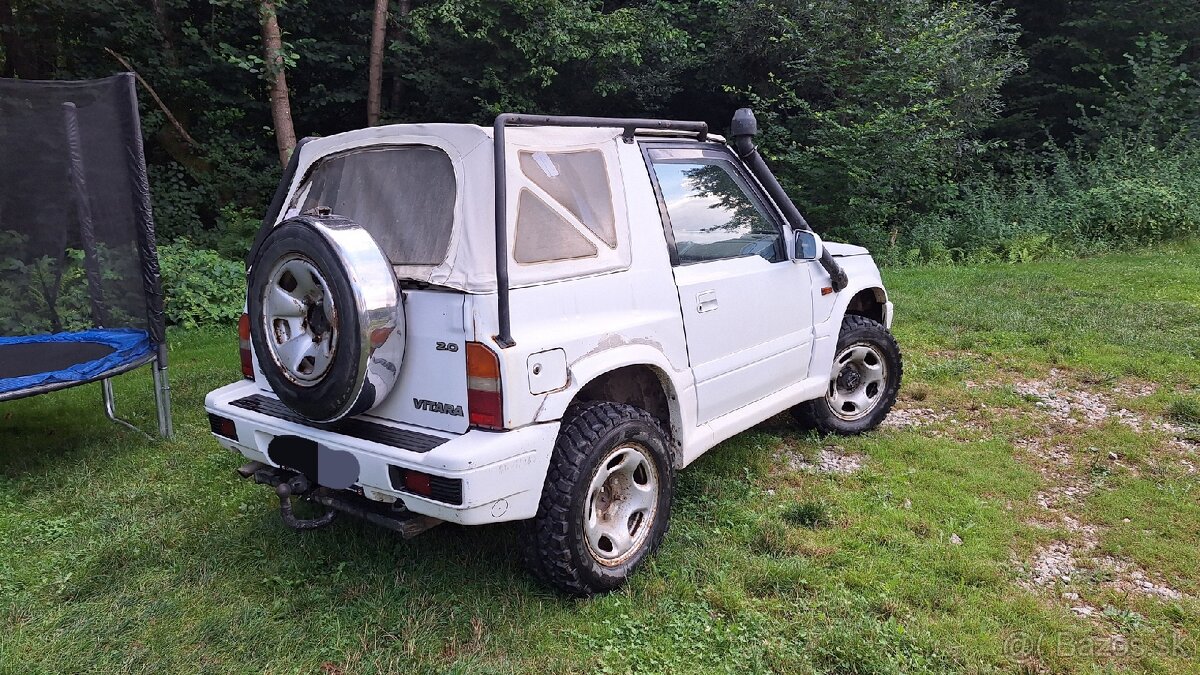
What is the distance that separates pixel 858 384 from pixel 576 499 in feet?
8.55

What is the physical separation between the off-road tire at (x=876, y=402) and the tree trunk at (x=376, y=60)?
33.3 feet

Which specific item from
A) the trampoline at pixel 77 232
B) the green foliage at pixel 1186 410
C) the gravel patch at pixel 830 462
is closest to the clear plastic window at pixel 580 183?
the gravel patch at pixel 830 462

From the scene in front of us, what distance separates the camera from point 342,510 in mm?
2973

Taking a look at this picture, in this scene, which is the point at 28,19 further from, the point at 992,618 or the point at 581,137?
the point at 992,618

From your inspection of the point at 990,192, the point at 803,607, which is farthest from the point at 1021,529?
the point at 990,192

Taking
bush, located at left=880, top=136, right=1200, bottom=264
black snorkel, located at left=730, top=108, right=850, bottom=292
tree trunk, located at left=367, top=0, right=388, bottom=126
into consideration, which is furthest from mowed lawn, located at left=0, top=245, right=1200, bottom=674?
tree trunk, located at left=367, top=0, right=388, bottom=126

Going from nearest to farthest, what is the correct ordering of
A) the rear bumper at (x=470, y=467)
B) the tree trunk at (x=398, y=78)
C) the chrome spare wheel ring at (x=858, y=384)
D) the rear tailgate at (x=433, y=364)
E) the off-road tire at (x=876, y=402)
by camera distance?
the rear bumper at (x=470, y=467), the rear tailgate at (x=433, y=364), the off-road tire at (x=876, y=402), the chrome spare wheel ring at (x=858, y=384), the tree trunk at (x=398, y=78)

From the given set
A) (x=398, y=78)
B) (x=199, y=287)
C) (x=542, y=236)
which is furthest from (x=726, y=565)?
(x=398, y=78)

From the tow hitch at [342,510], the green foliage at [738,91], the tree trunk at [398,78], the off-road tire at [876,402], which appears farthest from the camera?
the tree trunk at [398,78]

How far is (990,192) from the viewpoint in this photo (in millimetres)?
12867

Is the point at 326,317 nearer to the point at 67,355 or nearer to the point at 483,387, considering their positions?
the point at 483,387

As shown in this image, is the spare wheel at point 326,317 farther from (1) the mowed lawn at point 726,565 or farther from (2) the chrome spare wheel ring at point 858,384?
(2) the chrome spare wheel ring at point 858,384

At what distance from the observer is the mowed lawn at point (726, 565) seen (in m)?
2.74

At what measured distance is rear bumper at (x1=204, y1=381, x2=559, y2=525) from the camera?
100 inches
